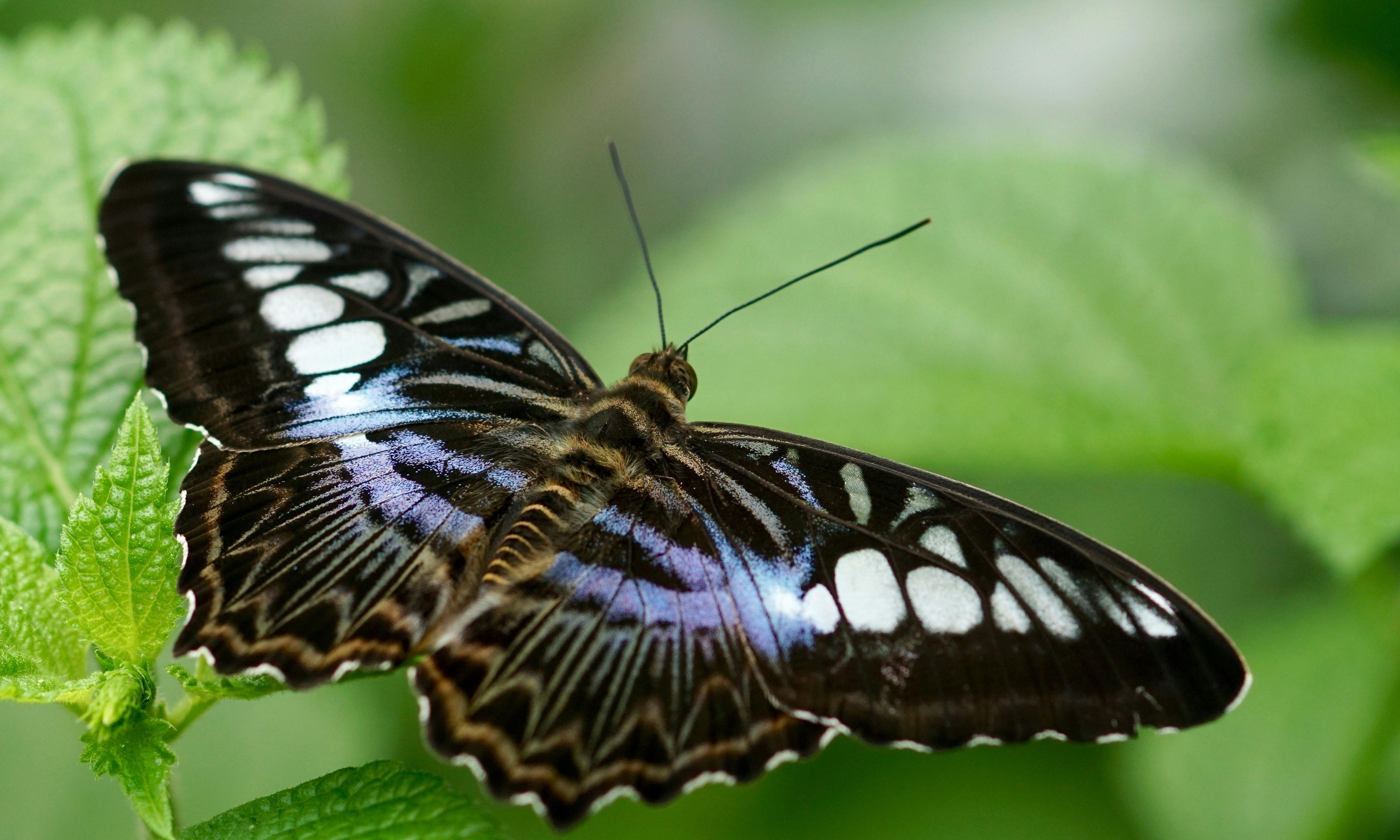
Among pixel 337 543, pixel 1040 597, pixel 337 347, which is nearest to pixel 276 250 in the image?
pixel 337 347

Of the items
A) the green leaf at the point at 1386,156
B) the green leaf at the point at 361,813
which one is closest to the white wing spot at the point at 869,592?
the green leaf at the point at 361,813

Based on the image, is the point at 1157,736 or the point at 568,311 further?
the point at 568,311

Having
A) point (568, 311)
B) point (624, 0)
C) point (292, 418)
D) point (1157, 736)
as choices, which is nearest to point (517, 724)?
point (292, 418)

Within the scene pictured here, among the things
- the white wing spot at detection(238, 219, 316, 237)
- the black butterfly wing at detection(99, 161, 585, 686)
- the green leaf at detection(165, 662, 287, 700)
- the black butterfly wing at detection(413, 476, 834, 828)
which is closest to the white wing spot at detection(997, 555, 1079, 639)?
the black butterfly wing at detection(413, 476, 834, 828)

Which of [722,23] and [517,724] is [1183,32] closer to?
[722,23]

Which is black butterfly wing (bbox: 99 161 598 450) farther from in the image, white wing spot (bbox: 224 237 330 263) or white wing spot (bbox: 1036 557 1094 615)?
white wing spot (bbox: 1036 557 1094 615)

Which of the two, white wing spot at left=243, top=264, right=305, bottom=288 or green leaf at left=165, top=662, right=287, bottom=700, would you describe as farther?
white wing spot at left=243, top=264, right=305, bottom=288
